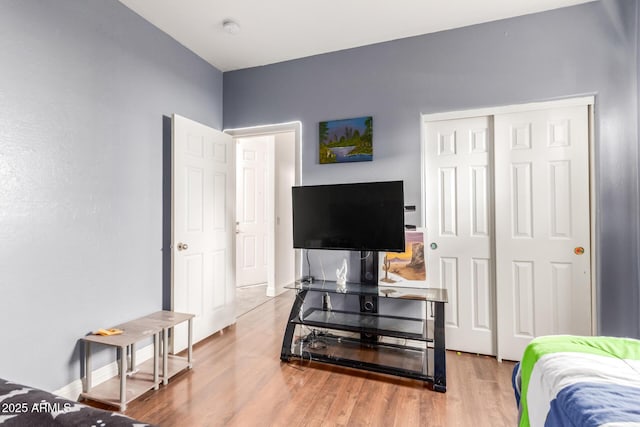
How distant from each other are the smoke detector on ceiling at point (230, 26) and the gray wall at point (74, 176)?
0.60m

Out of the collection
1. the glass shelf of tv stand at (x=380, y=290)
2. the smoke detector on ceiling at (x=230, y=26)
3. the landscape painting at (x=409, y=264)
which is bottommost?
the glass shelf of tv stand at (x=380, y=290)

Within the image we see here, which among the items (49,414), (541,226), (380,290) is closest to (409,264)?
(380,290)

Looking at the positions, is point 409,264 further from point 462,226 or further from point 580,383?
point 580,383

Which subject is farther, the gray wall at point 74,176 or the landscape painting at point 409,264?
the landscape painting at point 409,264

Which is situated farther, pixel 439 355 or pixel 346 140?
pixel 346 140

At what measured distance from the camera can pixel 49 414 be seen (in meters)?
0.89

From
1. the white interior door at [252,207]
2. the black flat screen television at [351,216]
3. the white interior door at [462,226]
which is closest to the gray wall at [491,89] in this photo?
the white interior door at [462,226]

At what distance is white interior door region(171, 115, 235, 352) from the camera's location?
2.71 m

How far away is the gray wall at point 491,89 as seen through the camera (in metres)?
2.32

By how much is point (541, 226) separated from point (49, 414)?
307 cm

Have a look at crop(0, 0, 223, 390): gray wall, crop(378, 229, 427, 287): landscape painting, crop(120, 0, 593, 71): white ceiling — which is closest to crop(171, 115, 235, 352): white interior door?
crop(0, 0, 223, 390): gray wall

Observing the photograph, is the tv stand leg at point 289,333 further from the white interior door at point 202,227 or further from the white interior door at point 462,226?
the white interior door at point 462,226

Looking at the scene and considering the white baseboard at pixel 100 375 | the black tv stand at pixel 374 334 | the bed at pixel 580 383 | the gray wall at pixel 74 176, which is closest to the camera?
the bed at pixel 580 383

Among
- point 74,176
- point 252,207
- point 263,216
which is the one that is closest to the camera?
point 74,176
